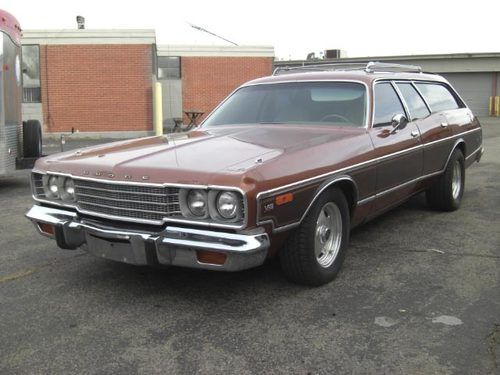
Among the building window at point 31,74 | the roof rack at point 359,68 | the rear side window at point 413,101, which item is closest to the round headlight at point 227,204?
the roof rack at point 359,68

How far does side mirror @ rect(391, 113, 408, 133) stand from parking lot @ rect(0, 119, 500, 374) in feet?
3.58

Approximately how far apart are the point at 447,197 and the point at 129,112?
14.2 meters

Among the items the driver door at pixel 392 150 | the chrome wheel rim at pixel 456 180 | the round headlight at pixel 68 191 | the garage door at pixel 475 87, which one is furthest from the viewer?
the garage door at pixel 475 87

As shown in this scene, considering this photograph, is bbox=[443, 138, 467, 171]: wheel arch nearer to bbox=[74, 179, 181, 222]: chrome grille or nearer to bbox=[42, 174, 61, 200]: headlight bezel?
bbox=[74, 179, 181, 222]: chrome grille

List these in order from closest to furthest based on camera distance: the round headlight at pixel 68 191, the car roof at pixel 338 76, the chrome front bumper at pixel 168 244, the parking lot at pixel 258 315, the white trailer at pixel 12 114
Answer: the parking lot at pixel 258 315, the chrome front bumper at pixel 168 244, the round headlight at pixel 68 191, the car roof at pixel 338 76, the white trailer at pixel 12 114

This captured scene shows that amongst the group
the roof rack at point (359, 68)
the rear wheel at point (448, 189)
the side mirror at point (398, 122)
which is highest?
the roof rack at point (359, 68)

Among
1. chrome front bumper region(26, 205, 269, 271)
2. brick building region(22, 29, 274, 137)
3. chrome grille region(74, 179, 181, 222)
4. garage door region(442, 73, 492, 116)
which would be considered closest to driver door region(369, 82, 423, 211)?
chrome front bumper region(26, 205, 269, 271)

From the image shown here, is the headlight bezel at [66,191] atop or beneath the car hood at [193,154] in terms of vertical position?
beneath

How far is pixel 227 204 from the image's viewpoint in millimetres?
3375

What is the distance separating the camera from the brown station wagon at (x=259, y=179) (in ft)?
11.2

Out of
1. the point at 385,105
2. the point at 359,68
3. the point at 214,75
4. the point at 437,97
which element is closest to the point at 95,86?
the point at 214,75

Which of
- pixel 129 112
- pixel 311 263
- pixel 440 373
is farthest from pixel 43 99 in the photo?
pixel 440 373

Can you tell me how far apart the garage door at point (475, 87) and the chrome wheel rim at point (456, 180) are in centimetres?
3204

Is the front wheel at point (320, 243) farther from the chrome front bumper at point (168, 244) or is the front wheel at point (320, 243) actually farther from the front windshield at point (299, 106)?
the front windshield at point (299, 106)
